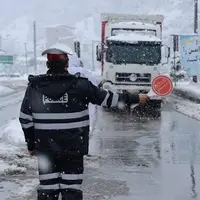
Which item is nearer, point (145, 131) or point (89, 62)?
point (145, 131)

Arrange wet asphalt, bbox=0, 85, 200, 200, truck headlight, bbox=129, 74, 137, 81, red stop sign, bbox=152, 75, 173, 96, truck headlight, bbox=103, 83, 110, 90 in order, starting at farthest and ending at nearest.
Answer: truck headlight, bbox=129, 74, 137, 81
truck headlight, bbox=103, 83, 110, 90
wet asphalt, bbox=0, 85, 200, 200
red stop sign, bbox=152, 75, 173, 96

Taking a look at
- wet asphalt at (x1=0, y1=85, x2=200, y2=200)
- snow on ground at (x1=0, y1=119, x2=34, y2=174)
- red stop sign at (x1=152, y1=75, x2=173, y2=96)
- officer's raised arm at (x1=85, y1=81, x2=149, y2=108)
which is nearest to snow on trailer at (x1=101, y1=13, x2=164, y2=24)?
wet asphalt at (x1=0, y1=85, x2=200, y2=200)

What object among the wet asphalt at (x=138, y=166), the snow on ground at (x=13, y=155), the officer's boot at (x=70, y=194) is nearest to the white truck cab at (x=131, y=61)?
the wet asphalt at (x=138, y=166)

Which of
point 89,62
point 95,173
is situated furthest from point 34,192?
point 89,62

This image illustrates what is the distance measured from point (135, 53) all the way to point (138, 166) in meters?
11.3

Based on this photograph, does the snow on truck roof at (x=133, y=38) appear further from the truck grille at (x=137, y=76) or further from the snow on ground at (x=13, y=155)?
the snow on ground at (x=13, y=155)

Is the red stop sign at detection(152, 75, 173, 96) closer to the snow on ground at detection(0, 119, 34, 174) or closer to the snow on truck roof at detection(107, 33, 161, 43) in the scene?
the snow on ground at detection(0, 119, 34, 174)

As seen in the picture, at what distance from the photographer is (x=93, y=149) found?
10289mm

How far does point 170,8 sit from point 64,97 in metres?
158

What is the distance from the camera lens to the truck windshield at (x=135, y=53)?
19.6m

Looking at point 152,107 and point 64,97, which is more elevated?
point 64,97

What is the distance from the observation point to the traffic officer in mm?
4496

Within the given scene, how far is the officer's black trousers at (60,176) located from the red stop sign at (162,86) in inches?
38.4

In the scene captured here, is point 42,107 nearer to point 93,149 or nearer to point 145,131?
point 93,149
